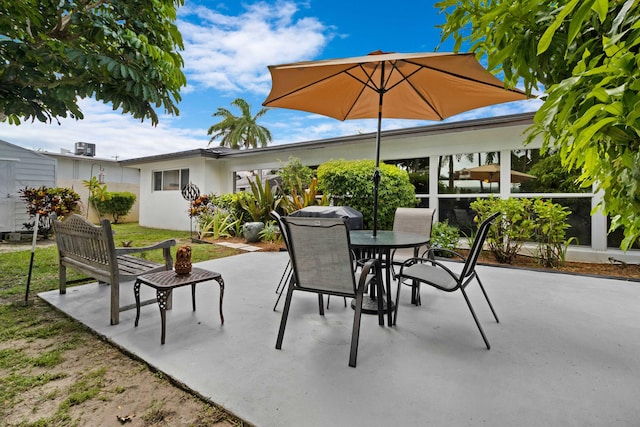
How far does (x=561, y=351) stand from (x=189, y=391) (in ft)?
8.82

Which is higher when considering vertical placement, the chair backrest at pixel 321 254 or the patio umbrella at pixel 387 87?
the patio umbrella at pixel 387 87

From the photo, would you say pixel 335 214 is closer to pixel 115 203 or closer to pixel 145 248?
pixel 145 248

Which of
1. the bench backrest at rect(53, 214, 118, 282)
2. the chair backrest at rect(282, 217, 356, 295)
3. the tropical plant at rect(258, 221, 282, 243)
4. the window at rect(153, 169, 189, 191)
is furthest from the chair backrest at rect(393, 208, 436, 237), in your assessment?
the window at rect(153, 169, 189, 191)

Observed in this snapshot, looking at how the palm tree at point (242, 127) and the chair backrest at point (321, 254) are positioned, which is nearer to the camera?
the chair backrest at point (321, 254)

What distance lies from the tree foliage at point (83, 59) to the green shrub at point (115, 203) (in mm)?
12297

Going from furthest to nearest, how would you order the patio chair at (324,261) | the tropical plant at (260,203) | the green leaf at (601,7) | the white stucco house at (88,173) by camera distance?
the white stucco house at (88,173), the tropical plant at (260,203), the patio chair at (324,261), the green leaf at (601,7)

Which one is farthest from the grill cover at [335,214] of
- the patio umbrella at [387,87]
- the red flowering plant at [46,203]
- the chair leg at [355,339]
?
the red flowering plant at [46,203]

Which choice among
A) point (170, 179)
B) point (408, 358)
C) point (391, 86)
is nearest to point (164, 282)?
point (408, 358)

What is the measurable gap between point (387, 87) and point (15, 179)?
1117cm

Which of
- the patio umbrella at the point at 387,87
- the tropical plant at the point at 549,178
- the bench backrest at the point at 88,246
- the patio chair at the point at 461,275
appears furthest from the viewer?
the tropical plant at the point at 549,178

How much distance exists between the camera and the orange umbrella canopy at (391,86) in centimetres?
288

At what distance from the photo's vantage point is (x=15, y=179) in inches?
363

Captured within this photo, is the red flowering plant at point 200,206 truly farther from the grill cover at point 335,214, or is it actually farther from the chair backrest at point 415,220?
the chair backrest at point 415,220

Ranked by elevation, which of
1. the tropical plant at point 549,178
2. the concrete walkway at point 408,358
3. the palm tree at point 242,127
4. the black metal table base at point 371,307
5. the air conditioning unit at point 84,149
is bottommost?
the concrete walkway at point 408,358
